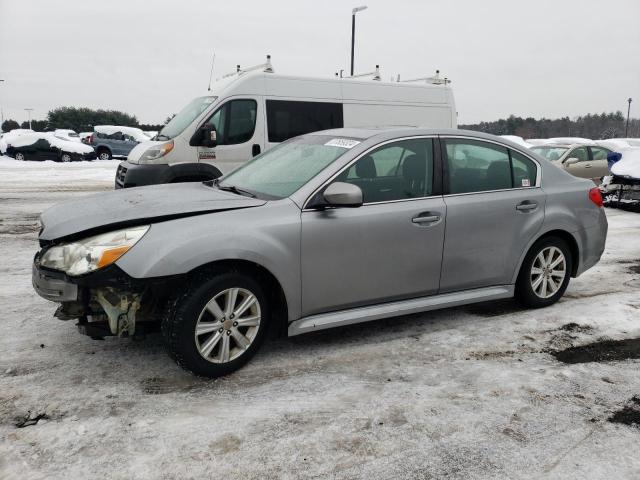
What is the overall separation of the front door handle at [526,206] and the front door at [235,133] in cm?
510

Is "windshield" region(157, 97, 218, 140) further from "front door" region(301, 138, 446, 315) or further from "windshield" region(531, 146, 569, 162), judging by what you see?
"windshield" region(531, 146, 569, 162)

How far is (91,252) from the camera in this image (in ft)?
11.2

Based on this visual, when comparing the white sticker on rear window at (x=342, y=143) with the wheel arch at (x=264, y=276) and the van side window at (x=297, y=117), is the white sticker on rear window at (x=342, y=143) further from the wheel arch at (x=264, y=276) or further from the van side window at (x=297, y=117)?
the van side window at (x=297, y=117)

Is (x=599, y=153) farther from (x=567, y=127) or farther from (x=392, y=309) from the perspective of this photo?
(x=567, y=127)

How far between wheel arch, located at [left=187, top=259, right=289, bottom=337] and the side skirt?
0.11 metres

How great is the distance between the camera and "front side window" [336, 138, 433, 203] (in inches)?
165

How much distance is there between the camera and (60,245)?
3.55 metres

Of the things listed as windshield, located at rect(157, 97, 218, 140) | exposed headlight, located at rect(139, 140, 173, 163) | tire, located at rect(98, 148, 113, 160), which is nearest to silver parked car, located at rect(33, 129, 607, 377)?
exposed headlight, located at rect(139, 140, 173, 163)

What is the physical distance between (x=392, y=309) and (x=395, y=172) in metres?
1.04

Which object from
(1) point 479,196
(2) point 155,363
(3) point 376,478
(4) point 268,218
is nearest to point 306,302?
(4) point 268,218

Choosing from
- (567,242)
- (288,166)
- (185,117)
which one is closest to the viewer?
(288,166)

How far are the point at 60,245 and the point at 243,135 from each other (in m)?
5.75

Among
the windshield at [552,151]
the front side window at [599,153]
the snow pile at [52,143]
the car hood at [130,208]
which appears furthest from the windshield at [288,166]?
the snow pile at [52,143]

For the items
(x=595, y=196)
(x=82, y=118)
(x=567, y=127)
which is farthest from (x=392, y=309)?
(x=567, y=127)
